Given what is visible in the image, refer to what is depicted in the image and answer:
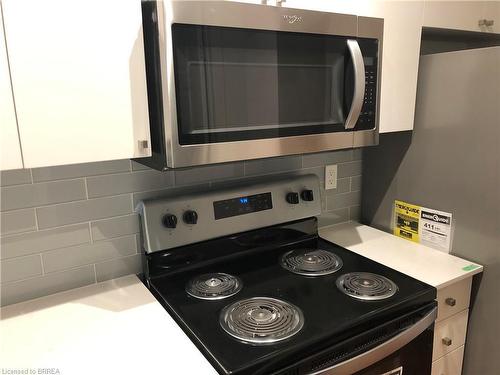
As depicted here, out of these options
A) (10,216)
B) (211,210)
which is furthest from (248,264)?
(10,216)

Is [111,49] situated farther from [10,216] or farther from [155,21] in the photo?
[10,216]

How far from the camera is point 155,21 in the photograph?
35.9 inches

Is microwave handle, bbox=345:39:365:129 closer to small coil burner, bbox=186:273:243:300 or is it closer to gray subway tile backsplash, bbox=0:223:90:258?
small coil burner, bbox=186:273:243:300

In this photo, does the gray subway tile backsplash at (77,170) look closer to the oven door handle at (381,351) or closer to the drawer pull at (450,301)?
the oven door handle at (381,351)

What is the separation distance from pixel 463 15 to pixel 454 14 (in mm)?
56

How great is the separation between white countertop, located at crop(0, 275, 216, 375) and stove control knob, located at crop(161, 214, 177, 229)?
8.7 inches

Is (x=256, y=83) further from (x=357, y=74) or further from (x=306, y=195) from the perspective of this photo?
(x=306, y=195)

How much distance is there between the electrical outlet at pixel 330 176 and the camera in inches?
70.3

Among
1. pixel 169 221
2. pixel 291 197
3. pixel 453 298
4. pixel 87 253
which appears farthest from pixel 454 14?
pixel 87 253

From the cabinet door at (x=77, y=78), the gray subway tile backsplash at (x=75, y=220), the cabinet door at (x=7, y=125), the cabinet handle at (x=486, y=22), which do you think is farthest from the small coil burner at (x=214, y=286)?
the cabinet handle at (x=486, y=22)

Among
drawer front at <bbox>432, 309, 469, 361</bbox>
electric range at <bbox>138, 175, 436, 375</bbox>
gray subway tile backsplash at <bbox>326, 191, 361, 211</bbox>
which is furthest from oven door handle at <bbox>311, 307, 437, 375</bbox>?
gray subway tile backsplash at <bbox>326, 191, 361, 211</bbox>

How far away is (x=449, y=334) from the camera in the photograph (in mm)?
1456

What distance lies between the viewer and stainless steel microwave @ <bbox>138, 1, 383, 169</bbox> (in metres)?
0.93

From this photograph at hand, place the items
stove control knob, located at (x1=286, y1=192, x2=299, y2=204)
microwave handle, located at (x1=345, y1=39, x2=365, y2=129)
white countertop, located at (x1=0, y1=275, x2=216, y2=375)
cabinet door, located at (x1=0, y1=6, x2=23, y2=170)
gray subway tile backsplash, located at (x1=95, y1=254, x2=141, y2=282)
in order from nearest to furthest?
cabinet door, located at (x1=0, y1=6, x2=23, y2=170), white countertop, located at (x1=0, y1=275, x2=216, y2=375), microwave handle, located at (x1=345, y1=39, x2=365, y2=129), gray subway tile backsplash, located at (x1=95, y1=254, x2=141, y2=282), stove control knob, located at (x1=286, y1=192, x2=299, y2=204)
